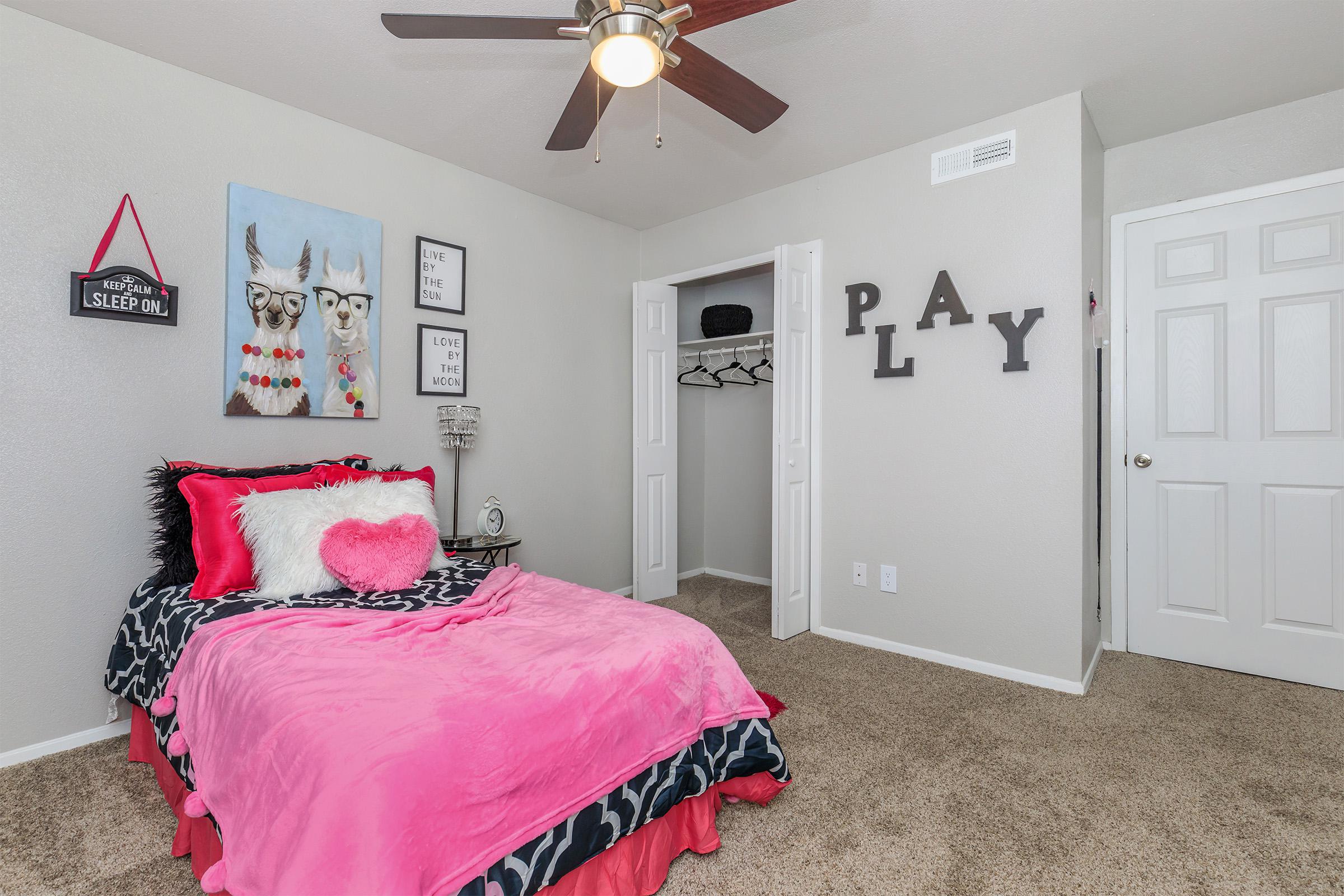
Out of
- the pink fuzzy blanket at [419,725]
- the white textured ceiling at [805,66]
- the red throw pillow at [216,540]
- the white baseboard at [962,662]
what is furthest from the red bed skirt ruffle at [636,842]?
the white textured ceiling at [805,66]

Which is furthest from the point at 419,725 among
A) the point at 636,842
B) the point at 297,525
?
the point at 297,525

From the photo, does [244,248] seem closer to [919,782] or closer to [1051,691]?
[919,782]

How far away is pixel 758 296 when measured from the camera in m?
4.54

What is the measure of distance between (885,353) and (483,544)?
2.17 m

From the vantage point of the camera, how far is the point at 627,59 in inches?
67.1

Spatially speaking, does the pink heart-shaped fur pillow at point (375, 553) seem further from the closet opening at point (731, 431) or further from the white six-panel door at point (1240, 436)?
the white six-panel door at point (1240, 436)

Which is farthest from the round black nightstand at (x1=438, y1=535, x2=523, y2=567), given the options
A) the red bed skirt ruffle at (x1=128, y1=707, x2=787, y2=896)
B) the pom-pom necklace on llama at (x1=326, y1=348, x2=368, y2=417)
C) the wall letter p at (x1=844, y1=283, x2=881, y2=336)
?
the wall letter p at (x1=844, y1=283, x2=881, y2=336)

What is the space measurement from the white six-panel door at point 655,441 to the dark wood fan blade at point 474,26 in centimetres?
227

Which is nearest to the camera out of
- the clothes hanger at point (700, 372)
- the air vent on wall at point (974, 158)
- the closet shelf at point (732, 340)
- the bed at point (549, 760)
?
the bed at point (549, 760)

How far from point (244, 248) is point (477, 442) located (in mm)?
1335

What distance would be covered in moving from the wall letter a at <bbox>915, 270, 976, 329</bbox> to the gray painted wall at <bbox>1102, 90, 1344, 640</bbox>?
2.79ft

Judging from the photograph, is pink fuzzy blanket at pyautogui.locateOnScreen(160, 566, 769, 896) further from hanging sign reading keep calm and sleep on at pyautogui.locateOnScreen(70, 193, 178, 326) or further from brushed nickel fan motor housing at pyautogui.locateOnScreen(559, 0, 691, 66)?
brushed nickel fan motor housing at pyautogui.locateOnScreen(559, 0, 691, 66)

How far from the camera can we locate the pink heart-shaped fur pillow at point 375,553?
2090 mm

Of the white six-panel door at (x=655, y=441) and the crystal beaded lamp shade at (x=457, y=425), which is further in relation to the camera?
the white six-panel door at (x=655, y=441)
